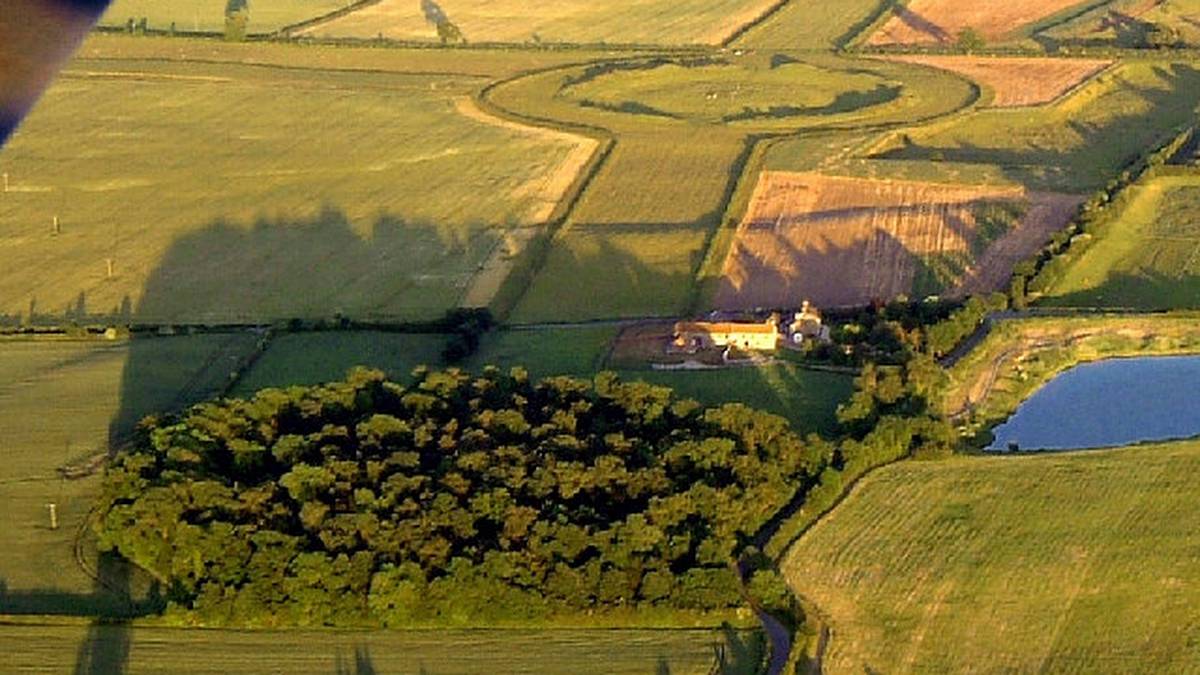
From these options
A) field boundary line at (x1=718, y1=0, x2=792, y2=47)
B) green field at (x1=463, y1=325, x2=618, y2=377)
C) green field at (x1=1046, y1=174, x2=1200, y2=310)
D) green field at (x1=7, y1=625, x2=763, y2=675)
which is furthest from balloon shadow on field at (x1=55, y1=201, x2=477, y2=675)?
field boundary line at (x1=718, y1=0, x2=792, y2=47)

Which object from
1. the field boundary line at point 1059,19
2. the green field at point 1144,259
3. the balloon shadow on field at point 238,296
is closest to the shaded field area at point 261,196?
the balloon shadow on field at point 238,296

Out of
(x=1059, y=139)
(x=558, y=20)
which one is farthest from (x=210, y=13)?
(x=1059, y=139)

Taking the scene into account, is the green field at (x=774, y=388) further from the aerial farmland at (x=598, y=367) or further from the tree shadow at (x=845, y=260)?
the tree shadow at (x=845, y=260)

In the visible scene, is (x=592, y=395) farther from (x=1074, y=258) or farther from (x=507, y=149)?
(x=507, y=149)

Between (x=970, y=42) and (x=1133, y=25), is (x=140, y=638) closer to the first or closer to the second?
(x=970, y=42)

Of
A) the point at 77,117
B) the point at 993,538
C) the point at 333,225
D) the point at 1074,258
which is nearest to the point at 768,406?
the point at 993,538

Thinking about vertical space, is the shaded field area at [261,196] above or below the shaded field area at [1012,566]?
below
